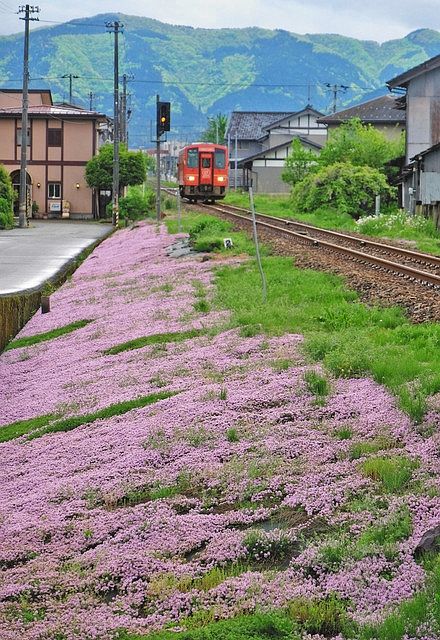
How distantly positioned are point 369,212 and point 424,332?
32.7m

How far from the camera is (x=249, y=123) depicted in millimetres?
102375

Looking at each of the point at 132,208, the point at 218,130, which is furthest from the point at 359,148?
the point at 218,130

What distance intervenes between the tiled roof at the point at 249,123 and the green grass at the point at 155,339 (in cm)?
8796

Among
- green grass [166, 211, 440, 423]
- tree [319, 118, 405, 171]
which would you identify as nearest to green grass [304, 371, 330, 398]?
green grass [166, 211, 440, 423]

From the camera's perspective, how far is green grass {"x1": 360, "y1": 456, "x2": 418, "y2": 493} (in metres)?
6.51

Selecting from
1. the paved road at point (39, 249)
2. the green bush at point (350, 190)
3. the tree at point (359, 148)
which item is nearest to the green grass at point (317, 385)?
the paved road at point (39, 249)

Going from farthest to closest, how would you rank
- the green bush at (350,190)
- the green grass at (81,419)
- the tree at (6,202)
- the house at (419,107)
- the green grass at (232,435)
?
the tree at (6,202) → the house at (419,107) → the green bush at (350,190) → the green grass at (81,419) → the green grass at (232,435)

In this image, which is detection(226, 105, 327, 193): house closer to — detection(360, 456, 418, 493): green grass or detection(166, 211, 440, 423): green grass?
detection(166, 211, 440, 423): green grass

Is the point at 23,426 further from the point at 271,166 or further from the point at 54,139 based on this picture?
Answer: the point at 271,166

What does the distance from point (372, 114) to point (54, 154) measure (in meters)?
22.2

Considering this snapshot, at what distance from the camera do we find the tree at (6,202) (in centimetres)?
4734

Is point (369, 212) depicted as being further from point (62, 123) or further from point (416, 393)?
point (416, 393)

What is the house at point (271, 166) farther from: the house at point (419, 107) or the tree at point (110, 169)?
the house at point (419, 107)

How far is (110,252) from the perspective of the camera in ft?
103
